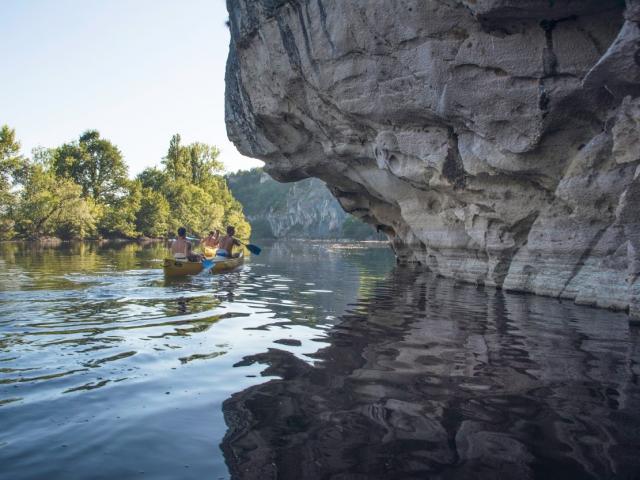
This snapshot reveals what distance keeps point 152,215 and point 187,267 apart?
4700cm

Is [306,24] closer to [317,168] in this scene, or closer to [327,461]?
[317,168]

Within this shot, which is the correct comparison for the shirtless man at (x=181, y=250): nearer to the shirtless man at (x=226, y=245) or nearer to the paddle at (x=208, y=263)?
the paddle at (x=208, y=263)

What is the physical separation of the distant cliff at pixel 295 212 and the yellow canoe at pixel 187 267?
106m

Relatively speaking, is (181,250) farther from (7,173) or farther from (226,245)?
(7,173)

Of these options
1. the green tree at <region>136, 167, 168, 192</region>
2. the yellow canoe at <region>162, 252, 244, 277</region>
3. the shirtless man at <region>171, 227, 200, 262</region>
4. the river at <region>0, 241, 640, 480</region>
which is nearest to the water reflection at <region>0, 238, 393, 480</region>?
the river at <region>0, 241, 640, 480</region>

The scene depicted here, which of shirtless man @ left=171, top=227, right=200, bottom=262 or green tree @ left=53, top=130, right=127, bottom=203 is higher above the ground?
green tree @ left=53, top=130, right=127, bottom=203

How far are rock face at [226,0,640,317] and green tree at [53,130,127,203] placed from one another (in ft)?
157

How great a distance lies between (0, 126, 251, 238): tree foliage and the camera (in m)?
48.1

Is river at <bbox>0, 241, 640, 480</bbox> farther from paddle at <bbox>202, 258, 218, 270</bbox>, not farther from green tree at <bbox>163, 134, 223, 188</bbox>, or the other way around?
green tree at <bbox>163, 134, 223, 188</bbox>

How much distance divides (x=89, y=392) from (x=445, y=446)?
332cm

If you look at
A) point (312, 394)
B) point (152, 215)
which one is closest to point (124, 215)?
point (152, 215)

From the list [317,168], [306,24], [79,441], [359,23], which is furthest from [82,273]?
[79,441]

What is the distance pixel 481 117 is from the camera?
1255 cm

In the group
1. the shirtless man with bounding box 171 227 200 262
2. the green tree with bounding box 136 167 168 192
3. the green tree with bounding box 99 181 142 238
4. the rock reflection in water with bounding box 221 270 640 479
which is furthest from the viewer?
the green tree with bounding box 136 167 168 192
